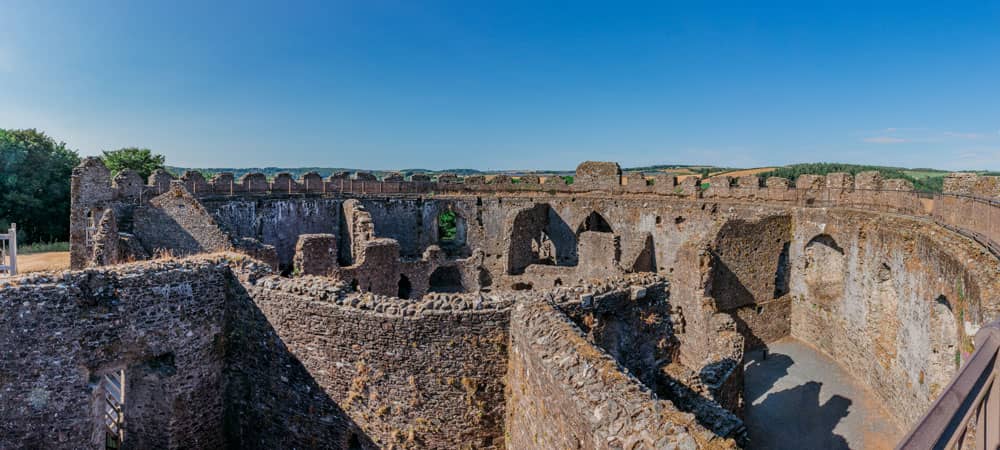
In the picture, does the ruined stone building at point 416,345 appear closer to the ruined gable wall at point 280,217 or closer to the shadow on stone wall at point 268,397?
the shadow on stone wall at point 268,397

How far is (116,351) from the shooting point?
27.2 ft

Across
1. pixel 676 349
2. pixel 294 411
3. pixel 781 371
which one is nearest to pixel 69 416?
pixel 294 411

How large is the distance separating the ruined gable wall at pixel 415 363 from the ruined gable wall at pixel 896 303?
7.02 m

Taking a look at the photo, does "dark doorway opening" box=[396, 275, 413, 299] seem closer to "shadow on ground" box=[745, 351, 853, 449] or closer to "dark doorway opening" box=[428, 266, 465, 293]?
"dark doorway opening" box=[428, 266, 465, 293]

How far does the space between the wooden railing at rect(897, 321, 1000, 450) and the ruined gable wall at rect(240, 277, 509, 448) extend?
609cm

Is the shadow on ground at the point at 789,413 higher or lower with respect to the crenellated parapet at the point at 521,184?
lower

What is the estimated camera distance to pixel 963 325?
366 inches

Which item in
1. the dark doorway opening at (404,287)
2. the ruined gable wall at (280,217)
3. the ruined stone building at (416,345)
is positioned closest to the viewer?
the ruined stone building at (416,345)

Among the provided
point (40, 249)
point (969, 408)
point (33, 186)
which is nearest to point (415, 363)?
point (969, 408)

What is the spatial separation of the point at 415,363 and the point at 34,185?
35.1 meters

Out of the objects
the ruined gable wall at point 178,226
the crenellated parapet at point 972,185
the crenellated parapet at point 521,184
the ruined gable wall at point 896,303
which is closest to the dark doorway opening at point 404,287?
the crenellated parapet at point 521,184

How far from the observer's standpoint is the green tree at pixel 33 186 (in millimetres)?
30219

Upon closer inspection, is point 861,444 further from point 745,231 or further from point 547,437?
point 547,437

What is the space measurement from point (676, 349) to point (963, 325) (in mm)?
4822
